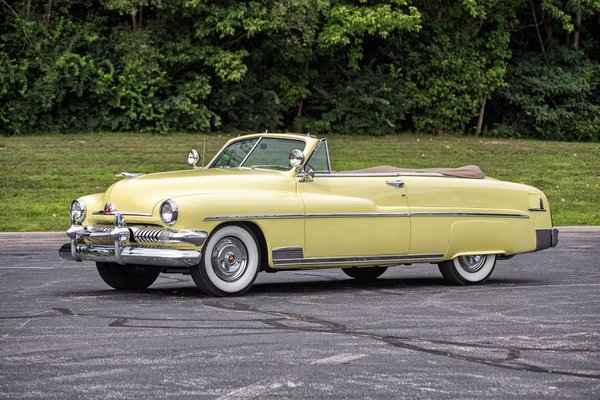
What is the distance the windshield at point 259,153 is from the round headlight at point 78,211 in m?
1.48

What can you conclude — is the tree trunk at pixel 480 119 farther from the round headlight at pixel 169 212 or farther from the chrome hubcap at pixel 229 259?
the round headlight at pixel 169 212

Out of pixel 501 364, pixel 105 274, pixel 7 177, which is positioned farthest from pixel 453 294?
pixel 7 177

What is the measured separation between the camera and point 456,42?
3950cm

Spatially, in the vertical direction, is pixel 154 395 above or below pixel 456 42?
below

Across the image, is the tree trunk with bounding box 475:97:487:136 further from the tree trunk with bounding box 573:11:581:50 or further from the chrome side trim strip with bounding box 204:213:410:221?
the chrome side trim strip with bounding box 204:213:410:221

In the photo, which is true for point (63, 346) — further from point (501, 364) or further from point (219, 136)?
point (219, 136)

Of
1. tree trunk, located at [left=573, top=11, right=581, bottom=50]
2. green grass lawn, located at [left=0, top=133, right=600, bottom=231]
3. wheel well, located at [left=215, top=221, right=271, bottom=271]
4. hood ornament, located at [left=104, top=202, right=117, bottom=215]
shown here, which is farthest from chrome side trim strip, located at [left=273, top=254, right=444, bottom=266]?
tree trunk, located at [left=573, top=11, right=581, bottom=50]

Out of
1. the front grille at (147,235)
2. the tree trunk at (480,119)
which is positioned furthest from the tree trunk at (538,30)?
the front grille at (147,235)

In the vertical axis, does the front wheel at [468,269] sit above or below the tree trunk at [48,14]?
below

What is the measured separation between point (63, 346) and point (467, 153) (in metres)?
25.3

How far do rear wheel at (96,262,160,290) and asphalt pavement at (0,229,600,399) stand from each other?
0.43ft

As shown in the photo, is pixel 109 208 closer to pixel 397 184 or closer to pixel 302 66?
pixel 397 184

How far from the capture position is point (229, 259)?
11.2m

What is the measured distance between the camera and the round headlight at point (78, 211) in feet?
39.0
